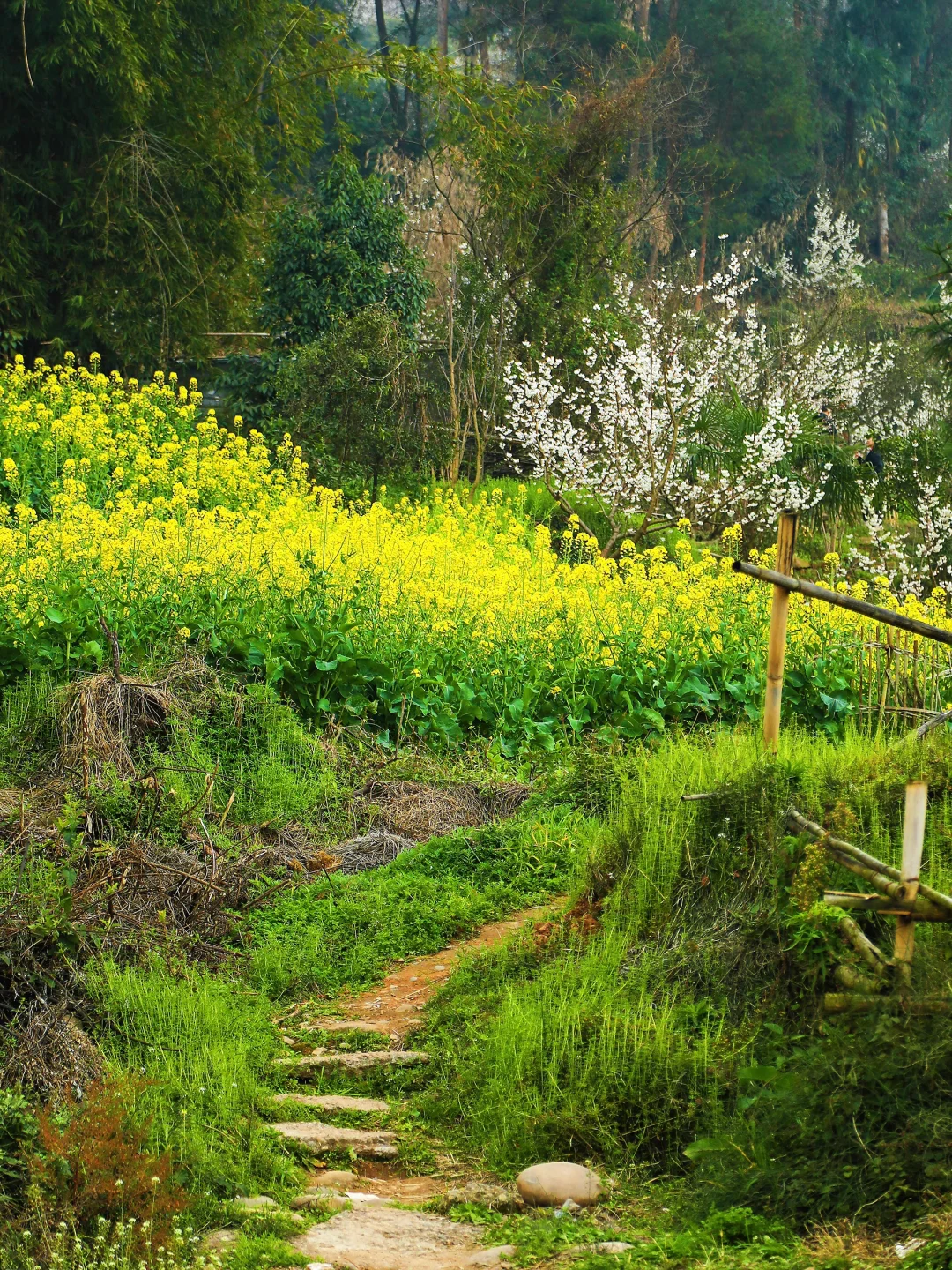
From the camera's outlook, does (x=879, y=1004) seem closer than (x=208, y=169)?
Yes

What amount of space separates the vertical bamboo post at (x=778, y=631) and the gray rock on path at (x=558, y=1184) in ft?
5.92

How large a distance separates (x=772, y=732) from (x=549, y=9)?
1375 inches

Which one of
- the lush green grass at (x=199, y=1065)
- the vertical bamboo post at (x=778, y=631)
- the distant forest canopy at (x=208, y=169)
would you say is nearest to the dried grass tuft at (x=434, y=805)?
the lush green grass at (x=199, y=1065)

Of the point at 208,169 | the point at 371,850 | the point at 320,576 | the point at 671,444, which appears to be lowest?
the point at 371,850

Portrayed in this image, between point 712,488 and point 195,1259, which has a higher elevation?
point 712,488

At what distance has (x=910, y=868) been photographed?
338cm

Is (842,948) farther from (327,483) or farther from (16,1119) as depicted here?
(327,483)

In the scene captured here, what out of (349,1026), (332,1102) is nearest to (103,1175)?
(332,1102)

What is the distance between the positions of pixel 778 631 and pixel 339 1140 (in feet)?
7.11

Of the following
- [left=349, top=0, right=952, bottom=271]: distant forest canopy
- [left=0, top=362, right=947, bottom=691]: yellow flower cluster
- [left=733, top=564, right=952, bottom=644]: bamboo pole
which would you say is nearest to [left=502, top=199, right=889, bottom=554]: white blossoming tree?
[left=0, top=362, right=947, bottom=691]: yellow flower cluster

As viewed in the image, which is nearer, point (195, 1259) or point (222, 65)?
point (195, 1259)

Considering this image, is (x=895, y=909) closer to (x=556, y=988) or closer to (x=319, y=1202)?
(x=556, y=988)

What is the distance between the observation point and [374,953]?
17.7ft

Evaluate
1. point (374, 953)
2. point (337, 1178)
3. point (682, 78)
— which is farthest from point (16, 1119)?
point (682, 78)
